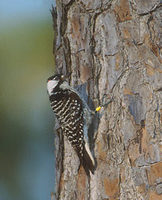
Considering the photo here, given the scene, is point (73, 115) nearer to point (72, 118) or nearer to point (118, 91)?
point (72, 118)

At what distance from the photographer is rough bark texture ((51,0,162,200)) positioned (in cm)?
246

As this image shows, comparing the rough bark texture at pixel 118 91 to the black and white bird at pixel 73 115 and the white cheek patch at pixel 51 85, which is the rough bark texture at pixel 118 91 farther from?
the white cheek patch at pixel 51 85

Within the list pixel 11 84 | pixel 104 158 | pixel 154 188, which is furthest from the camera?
pixel 11 84

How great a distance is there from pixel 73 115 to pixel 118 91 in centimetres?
62

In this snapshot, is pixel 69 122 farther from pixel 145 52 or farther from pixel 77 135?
pixel 145 52

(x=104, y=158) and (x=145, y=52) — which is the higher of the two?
(x=145, y=52)

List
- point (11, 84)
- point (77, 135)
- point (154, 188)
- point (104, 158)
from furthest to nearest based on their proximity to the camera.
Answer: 1. point (11, 84)
2. point (77, 135)
3. point (104, 158)
4. point (154, 188)

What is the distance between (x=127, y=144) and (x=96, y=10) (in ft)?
3.39

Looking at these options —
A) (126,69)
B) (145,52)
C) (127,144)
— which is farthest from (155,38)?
(127,144)

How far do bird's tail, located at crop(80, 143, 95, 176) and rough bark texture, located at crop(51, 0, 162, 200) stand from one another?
0.13 ft

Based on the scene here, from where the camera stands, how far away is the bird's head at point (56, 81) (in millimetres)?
2914

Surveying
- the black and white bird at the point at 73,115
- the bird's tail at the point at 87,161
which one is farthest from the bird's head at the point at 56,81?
the bird's tail at the point at 87,161

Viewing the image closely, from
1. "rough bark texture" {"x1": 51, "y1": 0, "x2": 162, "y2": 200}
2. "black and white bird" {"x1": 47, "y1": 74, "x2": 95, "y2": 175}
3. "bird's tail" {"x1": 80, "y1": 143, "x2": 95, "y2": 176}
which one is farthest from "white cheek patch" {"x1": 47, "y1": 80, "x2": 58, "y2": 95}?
"bird's tail" {"x1": 80, "y1": 143, "x2": 95, "y2": 176}

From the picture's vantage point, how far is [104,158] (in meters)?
2.57
